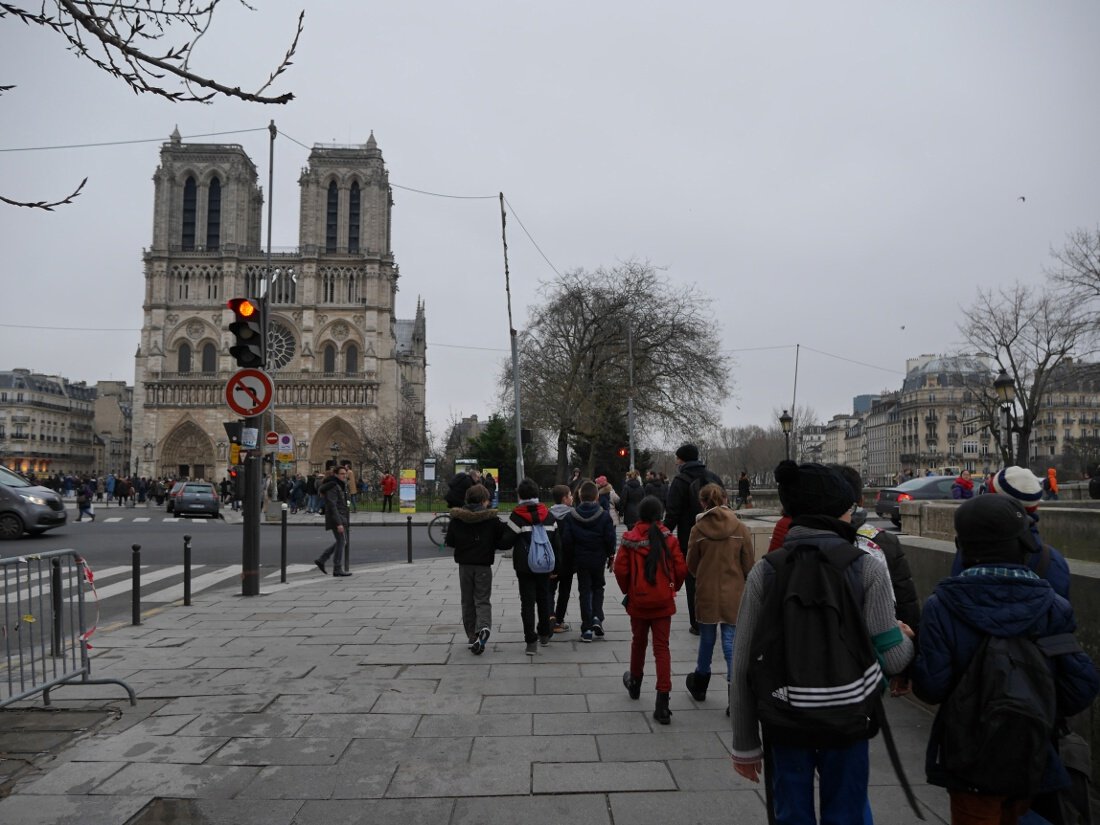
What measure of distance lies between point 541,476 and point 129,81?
43154 mm

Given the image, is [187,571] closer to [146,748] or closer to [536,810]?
[146,748]

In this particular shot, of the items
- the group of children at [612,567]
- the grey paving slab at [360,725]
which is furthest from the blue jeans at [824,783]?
the grey paving slab at [360,725]

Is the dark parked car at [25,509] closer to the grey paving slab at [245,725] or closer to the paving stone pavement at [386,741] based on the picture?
the paving stone pavement at [386,741]

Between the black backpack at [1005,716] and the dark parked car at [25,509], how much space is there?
2037 cm

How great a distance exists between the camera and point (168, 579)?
12797mm

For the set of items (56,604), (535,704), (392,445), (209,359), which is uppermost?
(209,359)

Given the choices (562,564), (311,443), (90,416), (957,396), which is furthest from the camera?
(90,416)

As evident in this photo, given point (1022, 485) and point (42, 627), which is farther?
point (42, 627)

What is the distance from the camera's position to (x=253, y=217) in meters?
75.9

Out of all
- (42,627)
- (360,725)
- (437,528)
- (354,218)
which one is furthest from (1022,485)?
(354,218)

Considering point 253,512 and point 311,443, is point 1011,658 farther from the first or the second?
point 311,443

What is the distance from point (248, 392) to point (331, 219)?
67.4 m

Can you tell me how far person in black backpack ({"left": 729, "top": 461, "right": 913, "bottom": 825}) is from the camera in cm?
268

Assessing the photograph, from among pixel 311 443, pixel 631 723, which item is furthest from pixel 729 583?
pixel 311 443
